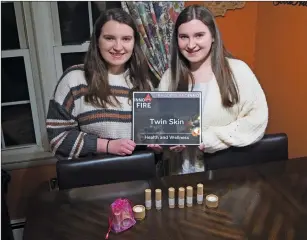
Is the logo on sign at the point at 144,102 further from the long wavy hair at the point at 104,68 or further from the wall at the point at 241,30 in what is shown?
the wall at the point at 241,30

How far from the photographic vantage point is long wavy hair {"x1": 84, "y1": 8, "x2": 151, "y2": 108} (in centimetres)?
158

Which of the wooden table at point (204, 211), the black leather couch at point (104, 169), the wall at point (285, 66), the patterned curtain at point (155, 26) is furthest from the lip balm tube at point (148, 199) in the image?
the wall at point (285, 66)

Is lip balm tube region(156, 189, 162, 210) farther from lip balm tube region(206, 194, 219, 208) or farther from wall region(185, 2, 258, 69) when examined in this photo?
wall region(185, 2, 258, 69)

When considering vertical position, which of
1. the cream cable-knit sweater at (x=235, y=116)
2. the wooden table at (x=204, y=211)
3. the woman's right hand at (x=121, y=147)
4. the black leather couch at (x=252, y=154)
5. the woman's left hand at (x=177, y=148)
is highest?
the cream cable-knit sweater at (x=235, y=116)

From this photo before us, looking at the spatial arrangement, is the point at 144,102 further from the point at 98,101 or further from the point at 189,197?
the point at 189,197

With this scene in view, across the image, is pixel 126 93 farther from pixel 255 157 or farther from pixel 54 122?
pixel 255 157

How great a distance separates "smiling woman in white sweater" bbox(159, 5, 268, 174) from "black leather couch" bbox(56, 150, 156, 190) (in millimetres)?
174

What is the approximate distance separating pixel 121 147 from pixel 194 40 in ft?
1.83

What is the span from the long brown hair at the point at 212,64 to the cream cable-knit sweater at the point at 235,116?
0.10ft

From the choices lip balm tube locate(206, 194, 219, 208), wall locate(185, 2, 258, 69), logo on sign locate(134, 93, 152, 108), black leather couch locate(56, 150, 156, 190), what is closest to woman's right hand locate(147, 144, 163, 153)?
black leather couch locate(56, 150, 156, 190)

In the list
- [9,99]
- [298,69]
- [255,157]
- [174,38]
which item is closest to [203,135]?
[255,157]

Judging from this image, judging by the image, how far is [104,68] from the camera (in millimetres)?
1645

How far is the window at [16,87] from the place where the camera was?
2.30 metres

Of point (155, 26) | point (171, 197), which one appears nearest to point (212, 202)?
point (171, 197)
